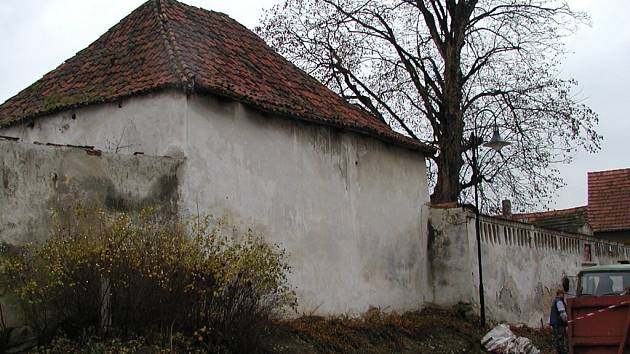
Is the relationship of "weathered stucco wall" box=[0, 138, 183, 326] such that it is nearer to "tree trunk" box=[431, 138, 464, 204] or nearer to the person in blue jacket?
the person in blue jacket

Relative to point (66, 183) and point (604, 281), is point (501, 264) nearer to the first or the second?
point (604, 281)

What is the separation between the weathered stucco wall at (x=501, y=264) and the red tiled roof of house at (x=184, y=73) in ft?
7.69

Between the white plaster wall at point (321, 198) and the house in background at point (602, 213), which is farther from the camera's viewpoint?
the house in background at point (602, 213)

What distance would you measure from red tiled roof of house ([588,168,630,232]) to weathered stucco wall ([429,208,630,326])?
12.7 metres

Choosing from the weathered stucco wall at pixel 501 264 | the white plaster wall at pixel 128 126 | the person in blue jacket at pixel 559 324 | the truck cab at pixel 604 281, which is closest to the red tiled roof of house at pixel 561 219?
the weathered stucco wall at pixel 501 264

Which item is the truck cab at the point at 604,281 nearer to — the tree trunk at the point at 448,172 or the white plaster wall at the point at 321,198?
the white plaster wall at the point at 321,198

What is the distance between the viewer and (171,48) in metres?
13.7

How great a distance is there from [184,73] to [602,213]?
28652 mm

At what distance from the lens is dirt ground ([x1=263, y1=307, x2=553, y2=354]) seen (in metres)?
12.4

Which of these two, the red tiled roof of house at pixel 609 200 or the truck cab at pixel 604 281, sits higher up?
the red tiled roof of house at pixel 609 200

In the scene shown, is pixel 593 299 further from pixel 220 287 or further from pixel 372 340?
pixel 220 287

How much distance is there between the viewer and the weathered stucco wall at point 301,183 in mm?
12602

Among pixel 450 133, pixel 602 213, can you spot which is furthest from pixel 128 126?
pixel 602 213

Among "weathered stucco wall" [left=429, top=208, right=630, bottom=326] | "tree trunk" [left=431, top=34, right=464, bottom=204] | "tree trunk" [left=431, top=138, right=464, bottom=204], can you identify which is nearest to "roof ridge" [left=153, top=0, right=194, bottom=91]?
"weathered stucco wall" [left=429, top=208, right=630, bottom=326]
